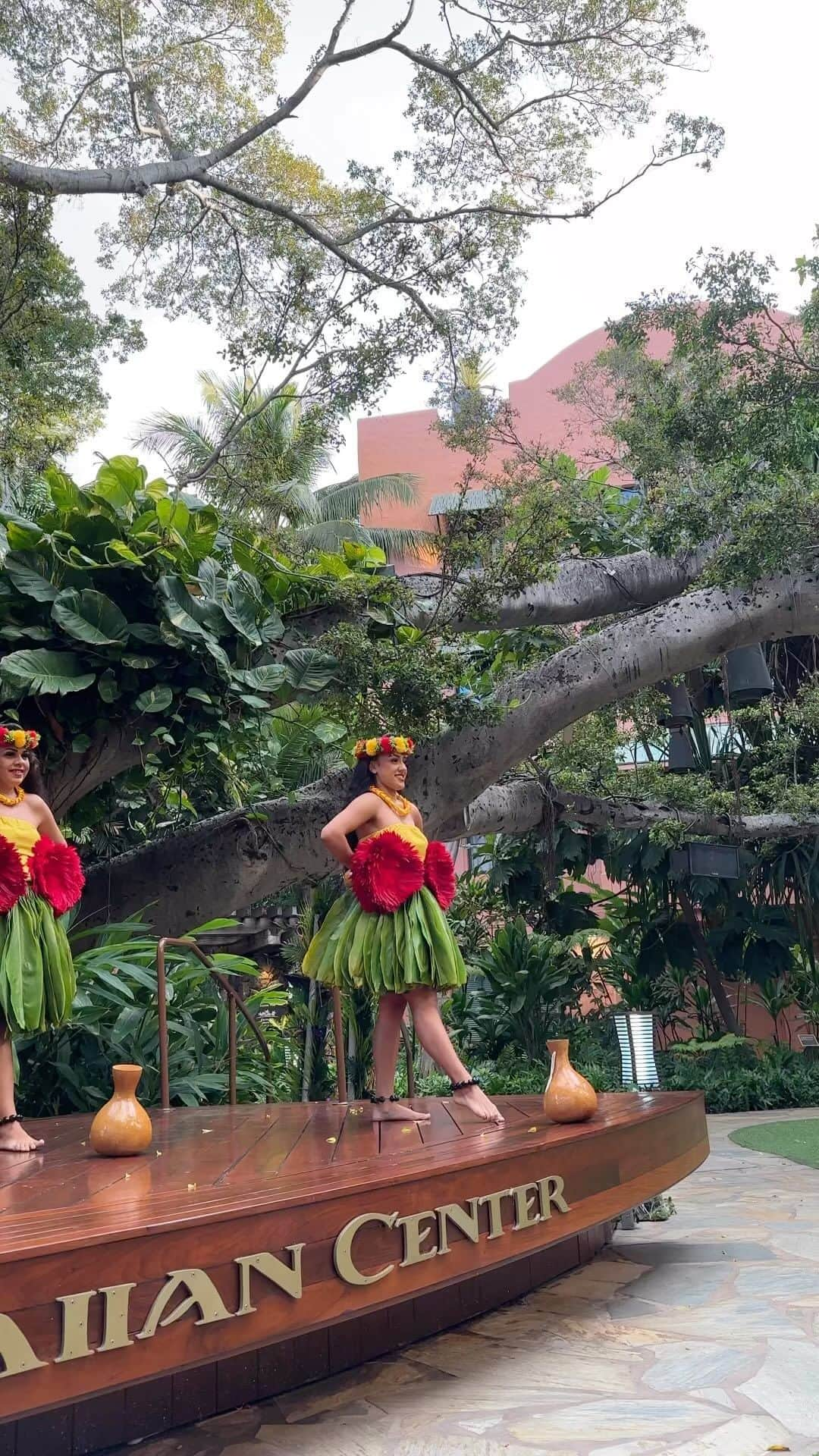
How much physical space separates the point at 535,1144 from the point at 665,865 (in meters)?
8.80

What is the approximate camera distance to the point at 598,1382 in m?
2.98

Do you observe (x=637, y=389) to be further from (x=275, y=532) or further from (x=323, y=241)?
(x=275, y=532)

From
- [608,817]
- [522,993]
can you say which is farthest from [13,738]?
[522,993]

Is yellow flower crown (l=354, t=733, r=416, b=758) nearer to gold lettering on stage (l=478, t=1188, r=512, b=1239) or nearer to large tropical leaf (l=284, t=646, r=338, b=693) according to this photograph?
gold lettering on stage (l=478, t=1188, r=512, b=1239)

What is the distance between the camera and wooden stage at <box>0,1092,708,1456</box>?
6.69ft

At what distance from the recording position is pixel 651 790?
33.7 ft

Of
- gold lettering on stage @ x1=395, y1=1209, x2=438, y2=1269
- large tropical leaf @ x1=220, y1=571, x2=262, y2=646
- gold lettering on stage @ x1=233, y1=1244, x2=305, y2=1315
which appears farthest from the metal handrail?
gold lettering on stage @ x1=233, y1=1244, x2=305, y2=1315

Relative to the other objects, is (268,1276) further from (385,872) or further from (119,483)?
(119,483)

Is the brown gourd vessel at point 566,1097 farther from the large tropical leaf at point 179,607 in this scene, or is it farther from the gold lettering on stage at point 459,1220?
the large tropical leaf at point 179,607

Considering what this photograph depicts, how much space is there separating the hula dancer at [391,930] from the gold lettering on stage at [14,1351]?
75.5 inches

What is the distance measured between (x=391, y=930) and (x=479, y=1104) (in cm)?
65

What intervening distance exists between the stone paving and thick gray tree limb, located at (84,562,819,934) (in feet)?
9.58

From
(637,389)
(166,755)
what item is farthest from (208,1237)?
(637,389)

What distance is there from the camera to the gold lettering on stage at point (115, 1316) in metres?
2.05
